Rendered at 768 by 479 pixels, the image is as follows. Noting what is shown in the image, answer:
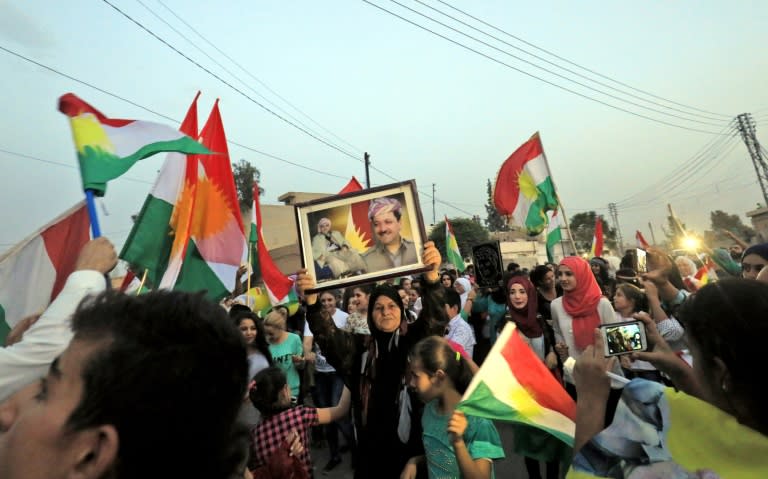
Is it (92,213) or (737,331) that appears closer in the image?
(737,331)

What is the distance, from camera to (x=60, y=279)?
2.63 meters

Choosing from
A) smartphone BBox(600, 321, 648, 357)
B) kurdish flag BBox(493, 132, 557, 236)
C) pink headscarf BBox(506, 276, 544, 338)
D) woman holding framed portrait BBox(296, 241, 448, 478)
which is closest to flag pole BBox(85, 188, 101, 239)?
woman holding framed portrait BBox(296, 241, 448, 478)

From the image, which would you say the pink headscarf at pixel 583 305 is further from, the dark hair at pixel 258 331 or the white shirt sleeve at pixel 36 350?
the white shirt sleeve at pixel 36 350

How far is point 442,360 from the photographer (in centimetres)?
242

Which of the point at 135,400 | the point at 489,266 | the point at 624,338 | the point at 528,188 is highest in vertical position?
the point at 528,188

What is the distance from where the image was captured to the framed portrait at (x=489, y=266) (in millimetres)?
6312

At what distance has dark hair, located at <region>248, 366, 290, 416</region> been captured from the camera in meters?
2.81

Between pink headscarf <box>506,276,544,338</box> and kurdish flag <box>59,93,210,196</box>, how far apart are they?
3.50m

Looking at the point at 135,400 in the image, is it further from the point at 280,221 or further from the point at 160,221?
the point at 280,221

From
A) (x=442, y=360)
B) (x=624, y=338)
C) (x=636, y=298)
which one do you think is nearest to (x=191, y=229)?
(x=442, y=360)

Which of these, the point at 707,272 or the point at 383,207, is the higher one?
the point at 383,207

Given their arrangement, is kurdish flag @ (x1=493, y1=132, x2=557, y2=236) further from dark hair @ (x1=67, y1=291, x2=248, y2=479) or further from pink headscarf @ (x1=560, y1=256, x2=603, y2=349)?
dark hair @ (x1=67, y1=291, x2=248, y2=479)

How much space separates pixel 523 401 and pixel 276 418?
1.58 metres

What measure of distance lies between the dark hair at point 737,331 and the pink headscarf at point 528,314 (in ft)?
11.5
